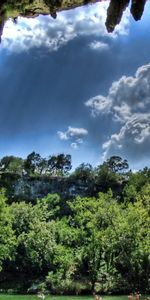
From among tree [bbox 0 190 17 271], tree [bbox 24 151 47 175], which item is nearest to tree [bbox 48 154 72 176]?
tree [bbox 24 151 47 175]

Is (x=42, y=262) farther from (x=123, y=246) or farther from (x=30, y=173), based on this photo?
(x=30, y=173)

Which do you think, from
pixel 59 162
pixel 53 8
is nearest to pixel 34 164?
pixel 59 162

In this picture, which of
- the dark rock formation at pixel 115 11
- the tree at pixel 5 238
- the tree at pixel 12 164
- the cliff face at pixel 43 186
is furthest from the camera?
the tree at pixel 12 164

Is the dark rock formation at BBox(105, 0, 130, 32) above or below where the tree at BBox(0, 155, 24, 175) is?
below

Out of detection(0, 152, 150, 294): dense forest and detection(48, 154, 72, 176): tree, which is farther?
detection(48, 154, 72, 176): tree

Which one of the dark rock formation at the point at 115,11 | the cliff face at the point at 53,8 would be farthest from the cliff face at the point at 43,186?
the dark rock formation at the point at 115,11

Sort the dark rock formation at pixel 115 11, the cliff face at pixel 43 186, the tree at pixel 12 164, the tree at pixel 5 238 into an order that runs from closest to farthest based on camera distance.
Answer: the dark rock formation at pixel 115 11 < the tree at pixel 5 238 < the cliff face at pixel 43 186 < the tree at pixel 12 164

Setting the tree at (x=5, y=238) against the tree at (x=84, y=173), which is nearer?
the tree at (x=5, y=238)

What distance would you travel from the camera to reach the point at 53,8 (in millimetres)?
9164

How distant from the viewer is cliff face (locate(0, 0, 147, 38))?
868 centimetres

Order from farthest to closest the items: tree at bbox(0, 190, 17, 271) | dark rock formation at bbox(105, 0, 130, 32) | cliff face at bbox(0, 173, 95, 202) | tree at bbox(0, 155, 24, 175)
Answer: tree at bbox(0, 155, 24, 175) < cliff face at bbox(0, 173, 95, 202) < tree at bbox(0, 190, 17, 271) < dark rock formation at bbox(105, 0, 130, 32)

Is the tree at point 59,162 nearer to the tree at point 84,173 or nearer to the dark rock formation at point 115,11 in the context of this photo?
the tree at point 84,173

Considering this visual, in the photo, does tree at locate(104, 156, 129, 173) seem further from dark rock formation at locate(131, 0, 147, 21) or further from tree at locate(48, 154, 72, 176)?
dark rock formation at locate(131, 0, 147, 21)

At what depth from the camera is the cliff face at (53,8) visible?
28.5ft
